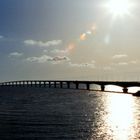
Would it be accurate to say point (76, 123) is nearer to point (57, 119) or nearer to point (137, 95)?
point (57, 119)

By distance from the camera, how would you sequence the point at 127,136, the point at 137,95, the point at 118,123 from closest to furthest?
the point at 127,136
the point at 118,123
the point at 137,95

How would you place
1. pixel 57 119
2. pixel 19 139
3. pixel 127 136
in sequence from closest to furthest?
pixel 19 139
pixel 127 136
pixel 57 119

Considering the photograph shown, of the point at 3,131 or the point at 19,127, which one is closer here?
the point at 3,131

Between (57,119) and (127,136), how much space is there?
24.1m

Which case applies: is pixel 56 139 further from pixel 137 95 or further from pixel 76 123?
pixel 137 95

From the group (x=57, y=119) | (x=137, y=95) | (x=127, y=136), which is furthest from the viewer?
(x=137, y=95)

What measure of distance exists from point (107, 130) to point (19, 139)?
57.0 feet

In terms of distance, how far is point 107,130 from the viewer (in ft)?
226

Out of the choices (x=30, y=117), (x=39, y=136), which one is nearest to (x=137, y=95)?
(x=30, y=117)

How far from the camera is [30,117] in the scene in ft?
287

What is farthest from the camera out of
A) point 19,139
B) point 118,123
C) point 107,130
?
point 118,123

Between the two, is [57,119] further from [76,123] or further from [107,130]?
[107,130]

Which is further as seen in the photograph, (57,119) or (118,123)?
(57,119)

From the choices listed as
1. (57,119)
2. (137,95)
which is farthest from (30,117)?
(137,95)
